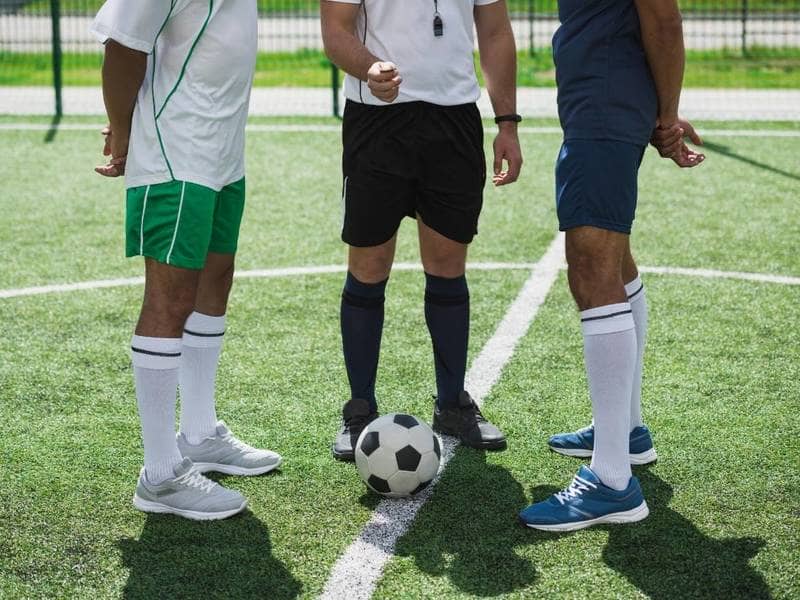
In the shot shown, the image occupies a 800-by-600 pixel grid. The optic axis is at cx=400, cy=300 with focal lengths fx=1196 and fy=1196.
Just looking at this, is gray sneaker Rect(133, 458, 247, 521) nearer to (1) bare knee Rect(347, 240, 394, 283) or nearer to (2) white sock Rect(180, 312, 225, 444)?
(2) white sock Rect(180, 312, 225, 444)

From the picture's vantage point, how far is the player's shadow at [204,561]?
10.9ft

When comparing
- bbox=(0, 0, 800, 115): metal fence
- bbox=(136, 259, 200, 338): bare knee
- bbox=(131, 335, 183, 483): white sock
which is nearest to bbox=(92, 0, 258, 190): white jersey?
bbox=(136, 259, 200, 338): bare knee

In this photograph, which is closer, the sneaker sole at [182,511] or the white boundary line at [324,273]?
the sneaker sole at [182,511]

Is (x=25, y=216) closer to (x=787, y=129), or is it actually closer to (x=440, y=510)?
(x=440, y=510)

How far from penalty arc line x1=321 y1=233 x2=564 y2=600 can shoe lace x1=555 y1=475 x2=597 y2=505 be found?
462 mm

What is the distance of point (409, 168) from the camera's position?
4.22 m

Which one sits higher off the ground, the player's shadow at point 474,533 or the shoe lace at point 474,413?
the shoe lace at point 474,413

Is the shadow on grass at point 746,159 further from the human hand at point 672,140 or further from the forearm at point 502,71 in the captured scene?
the human hand at point 672,140

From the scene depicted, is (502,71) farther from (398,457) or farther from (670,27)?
(398,457)

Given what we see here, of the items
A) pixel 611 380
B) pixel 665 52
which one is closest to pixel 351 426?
pixel 611 380

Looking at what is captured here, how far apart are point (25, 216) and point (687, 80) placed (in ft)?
31.8

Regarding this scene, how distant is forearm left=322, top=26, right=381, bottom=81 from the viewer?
3969 mm

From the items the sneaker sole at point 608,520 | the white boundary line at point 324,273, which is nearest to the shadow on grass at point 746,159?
the white boundary line at point 324,273

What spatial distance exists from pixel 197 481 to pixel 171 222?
2.79ft
